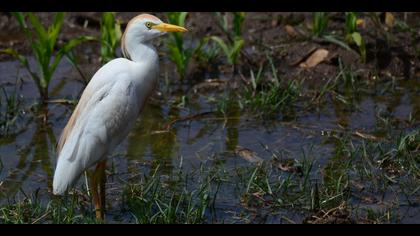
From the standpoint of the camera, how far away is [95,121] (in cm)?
641

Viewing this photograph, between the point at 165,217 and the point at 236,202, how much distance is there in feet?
2.39

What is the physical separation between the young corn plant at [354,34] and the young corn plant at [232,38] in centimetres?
99

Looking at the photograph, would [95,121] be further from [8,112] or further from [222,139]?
[8,112]

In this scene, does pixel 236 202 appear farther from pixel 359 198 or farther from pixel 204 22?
pixel 204 22

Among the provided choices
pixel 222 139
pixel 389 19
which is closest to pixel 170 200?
pixel 222 139

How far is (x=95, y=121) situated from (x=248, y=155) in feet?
4.85

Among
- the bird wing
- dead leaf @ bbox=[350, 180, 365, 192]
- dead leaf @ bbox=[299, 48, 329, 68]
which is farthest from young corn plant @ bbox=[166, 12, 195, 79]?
dead leaf @ bbox=[350, 180, 365, 192]

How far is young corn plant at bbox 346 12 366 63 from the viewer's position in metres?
8.91

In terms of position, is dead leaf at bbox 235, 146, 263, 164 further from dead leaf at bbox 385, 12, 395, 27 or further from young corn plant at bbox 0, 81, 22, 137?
dead leaf at bbox 385, 12, 395, 27

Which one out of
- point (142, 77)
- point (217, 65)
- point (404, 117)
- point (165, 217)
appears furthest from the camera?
point (217, 65)

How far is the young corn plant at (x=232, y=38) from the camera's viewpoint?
8789 mm

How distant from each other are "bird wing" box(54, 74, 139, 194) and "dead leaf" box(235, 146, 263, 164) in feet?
4.06

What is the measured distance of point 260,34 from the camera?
9852 mm
